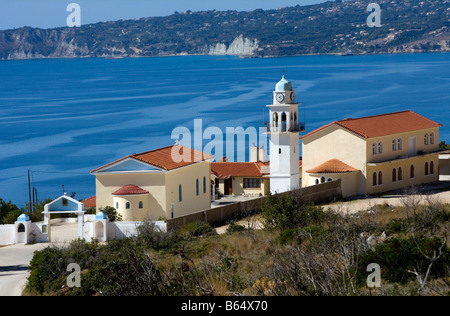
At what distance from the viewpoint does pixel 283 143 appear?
130ft

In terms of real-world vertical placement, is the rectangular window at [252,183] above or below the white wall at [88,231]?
above

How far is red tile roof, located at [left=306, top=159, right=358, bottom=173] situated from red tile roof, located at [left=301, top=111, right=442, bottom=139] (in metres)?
1.60

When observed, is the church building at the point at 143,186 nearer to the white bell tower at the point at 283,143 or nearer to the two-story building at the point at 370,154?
the white bell tower at the point at 283,143

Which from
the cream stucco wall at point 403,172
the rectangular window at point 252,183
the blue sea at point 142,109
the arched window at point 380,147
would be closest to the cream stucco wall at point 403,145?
the arched window at point 380,147

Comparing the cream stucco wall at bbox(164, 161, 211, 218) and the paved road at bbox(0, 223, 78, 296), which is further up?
the cream stucco wall at bbox(164, 161, 211, 218)

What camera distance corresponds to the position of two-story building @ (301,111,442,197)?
1508 inches

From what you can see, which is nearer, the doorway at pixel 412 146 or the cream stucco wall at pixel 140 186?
the cream stucco wall at pixel 140 186

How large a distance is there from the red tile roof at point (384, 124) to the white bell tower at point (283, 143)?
791mm

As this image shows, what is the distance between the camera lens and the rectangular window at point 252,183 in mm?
41741

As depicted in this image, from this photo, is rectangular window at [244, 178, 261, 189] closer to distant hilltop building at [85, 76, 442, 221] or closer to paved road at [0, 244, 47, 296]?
distant hilltop building at [85, 76, 442, 221]

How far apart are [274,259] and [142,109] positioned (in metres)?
97.8

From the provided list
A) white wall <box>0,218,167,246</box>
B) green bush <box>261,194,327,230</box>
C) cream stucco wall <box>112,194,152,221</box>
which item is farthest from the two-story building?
white wall <box>0,218,167,246</box>

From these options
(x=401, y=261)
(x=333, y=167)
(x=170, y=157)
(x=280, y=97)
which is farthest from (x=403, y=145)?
(x=401, y=261)
